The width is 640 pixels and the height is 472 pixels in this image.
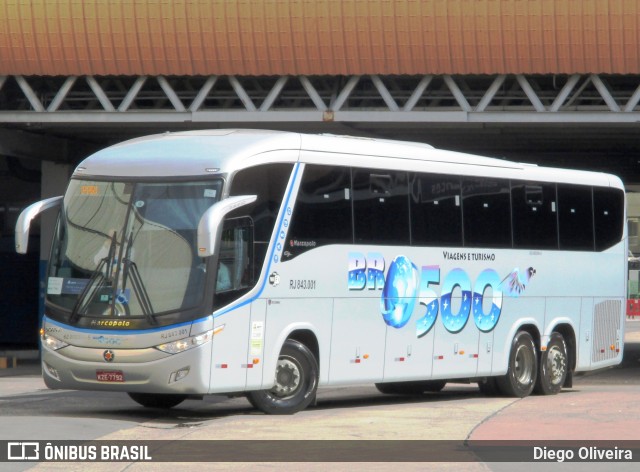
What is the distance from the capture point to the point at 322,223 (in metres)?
17.4

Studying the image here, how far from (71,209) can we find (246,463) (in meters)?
5.68

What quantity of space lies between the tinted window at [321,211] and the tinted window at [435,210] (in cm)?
146

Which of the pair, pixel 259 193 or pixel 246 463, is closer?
pixel 246 463

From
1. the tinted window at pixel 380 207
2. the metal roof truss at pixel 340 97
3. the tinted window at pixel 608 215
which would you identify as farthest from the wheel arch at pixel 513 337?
the metal roof truss at pixel 340 97

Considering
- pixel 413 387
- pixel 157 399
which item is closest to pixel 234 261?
pixel 157 399

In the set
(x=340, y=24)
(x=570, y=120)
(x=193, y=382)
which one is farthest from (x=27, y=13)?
(x=193, y=382)

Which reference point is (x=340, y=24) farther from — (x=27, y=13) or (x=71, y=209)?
(x=71, y=209)

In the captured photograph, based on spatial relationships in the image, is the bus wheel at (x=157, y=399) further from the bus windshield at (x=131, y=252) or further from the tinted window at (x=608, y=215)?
the tinted window at (x=608, y=215)

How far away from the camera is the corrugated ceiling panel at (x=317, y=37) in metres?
29.8

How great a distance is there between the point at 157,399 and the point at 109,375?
6.75ft

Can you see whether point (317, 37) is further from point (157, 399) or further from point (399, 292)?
point (157, 399)

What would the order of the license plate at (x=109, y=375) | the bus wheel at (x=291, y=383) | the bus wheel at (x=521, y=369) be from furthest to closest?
the bus wheel at (x=521, y=369) → the bus wheel at (x=291, y=383) → the license plate at (x=109, y=375)

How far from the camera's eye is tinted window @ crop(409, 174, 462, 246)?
19.1m

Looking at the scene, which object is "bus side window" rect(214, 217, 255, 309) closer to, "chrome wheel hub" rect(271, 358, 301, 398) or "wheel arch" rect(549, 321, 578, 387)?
"chrome wheel hub" rect(271, 358, 301, 398)
